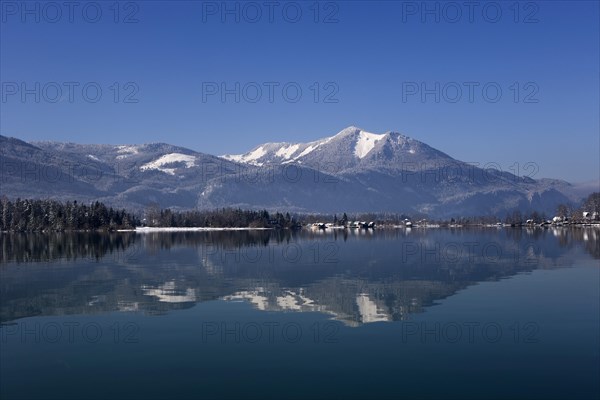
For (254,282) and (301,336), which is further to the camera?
(254,282)

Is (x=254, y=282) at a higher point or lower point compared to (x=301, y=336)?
higher

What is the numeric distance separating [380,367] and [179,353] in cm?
894

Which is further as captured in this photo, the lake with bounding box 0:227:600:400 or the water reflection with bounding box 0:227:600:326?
the water reflection with bounding box 0:227:600:326

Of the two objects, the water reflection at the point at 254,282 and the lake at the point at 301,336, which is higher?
the water reflection at the point at 254,282

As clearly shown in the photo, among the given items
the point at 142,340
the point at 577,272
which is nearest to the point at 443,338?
the point at 142,340

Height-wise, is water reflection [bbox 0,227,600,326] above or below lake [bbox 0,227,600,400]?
above

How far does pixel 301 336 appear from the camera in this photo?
95.1ft

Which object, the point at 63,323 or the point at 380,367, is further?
the point at 63,323

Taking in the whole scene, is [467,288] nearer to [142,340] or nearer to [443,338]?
[443,338]

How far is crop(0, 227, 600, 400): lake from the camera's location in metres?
21.2

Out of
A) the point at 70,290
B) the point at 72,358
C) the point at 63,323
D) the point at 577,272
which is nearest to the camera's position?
the point at 72,358

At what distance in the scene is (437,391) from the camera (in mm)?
20328

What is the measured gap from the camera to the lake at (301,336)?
21.2 meters

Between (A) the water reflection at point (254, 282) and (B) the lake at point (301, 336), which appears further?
(A) the water reflection at point (254, 282)
